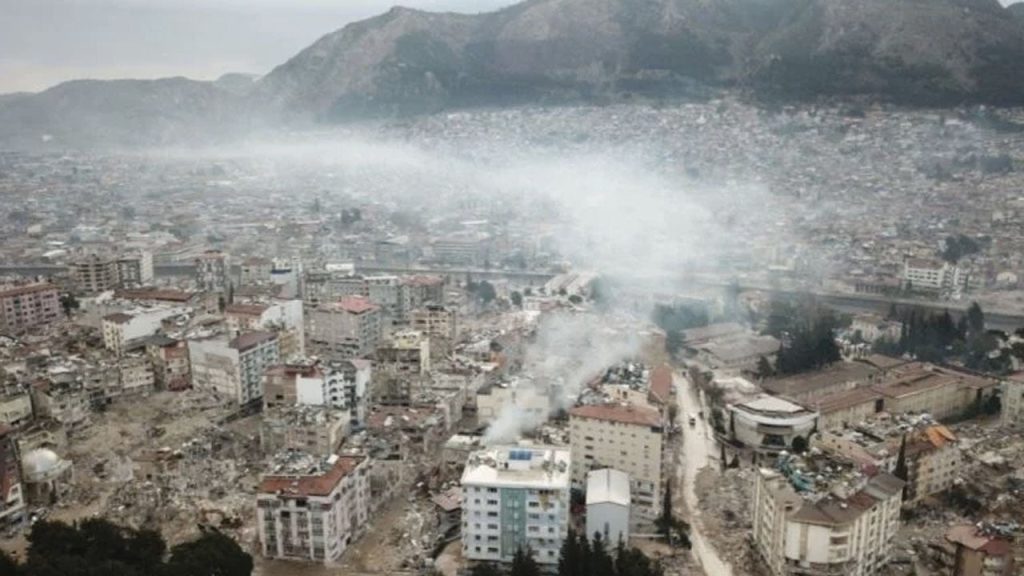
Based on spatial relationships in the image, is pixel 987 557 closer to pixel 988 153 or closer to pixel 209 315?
pixel 209 315

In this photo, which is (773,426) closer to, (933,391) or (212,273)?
(933,391)

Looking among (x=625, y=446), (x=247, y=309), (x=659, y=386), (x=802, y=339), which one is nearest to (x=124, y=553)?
(x=625, y=446)

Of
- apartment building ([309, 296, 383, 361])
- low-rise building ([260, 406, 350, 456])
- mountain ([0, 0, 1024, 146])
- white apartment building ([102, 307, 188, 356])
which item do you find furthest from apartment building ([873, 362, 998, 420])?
mountain ([0, 0, 1024, 146])

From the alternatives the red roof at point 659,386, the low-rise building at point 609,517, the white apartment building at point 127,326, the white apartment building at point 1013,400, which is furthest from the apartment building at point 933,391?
the white apartment building at point 127,326

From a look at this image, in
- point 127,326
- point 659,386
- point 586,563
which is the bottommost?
point 586,563

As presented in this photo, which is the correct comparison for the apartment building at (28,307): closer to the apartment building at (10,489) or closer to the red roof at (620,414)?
the apartment building at (10,489)

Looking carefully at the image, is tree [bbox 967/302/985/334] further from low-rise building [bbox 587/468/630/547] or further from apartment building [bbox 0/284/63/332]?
apartment building [bbox 0/284/63/332]
